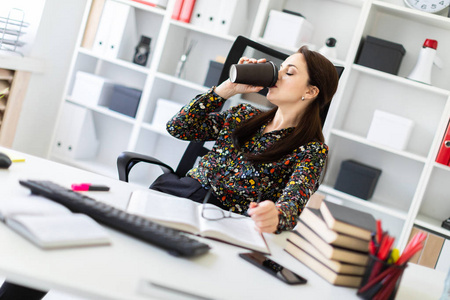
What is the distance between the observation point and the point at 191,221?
1.15 metres

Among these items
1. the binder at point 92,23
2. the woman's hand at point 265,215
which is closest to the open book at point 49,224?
the woman's hand at point 265,215

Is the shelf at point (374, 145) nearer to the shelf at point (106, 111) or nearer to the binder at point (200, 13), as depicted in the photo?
the binder at point (200, 13)

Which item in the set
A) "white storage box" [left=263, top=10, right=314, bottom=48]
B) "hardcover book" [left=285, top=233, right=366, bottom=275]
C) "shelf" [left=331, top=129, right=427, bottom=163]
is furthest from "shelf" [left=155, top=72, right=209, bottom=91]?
"hardcover book" [left=285, top=233, right=366, bottom=275]

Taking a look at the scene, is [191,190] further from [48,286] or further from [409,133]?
[409,133]

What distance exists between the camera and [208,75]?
3145 millimetres

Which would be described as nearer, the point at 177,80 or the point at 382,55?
the point at 382,55

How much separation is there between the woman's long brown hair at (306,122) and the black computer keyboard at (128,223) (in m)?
0.72

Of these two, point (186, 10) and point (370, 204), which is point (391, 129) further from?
point (186, 10)

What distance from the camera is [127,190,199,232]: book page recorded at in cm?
112

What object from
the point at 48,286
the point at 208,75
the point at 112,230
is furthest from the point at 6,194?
the point at 208,75

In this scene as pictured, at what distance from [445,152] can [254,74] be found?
1.56 metres

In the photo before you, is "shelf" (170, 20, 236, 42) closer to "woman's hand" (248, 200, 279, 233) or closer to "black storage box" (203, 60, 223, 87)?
"black storage box" (203, 60, 223, 87)

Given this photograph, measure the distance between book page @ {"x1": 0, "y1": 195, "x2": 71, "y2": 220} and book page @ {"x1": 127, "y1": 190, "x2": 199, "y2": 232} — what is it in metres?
0.17

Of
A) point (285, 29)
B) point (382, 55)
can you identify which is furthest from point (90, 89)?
point (382, 55)
